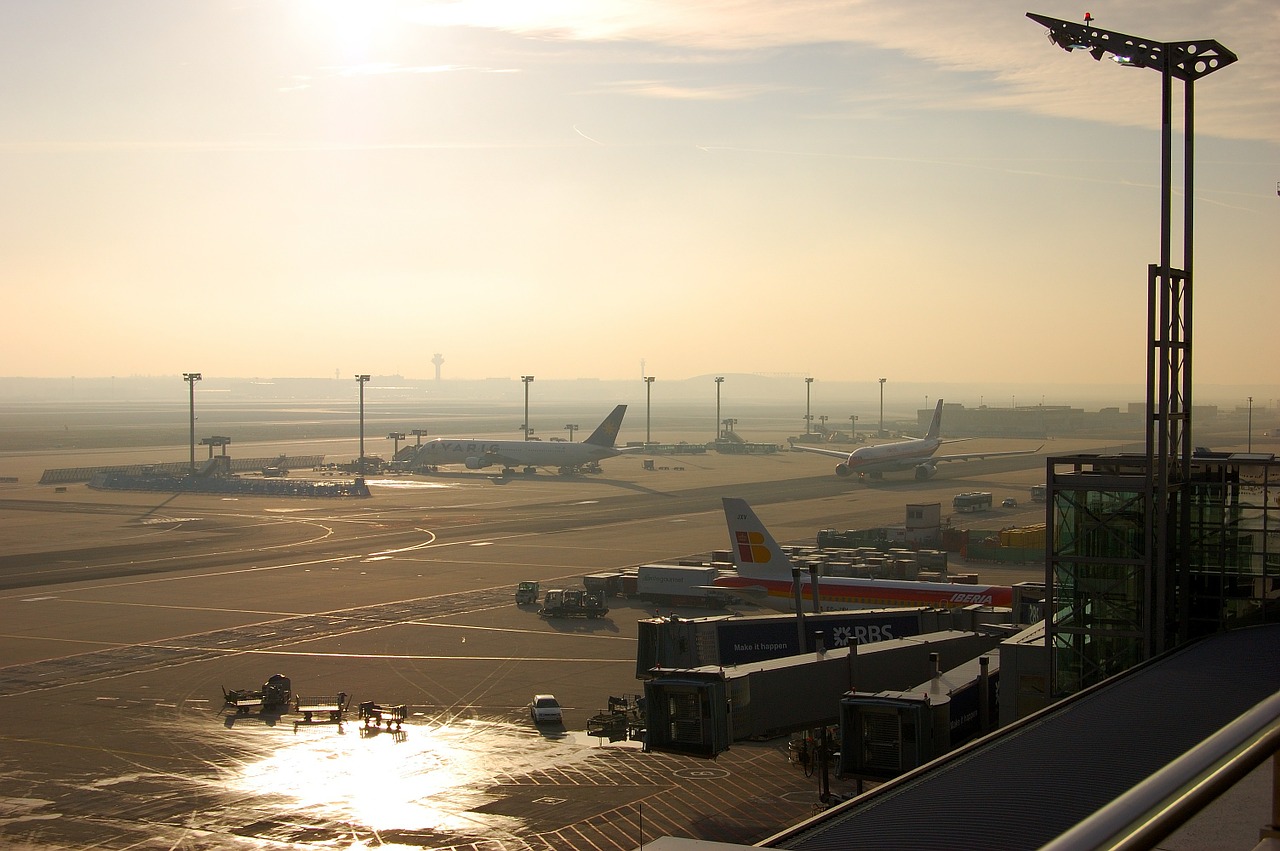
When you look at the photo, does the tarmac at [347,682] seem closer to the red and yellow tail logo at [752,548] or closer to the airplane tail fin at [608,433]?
the red and yellow tail logo at [752,548]

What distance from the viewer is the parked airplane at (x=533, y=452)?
470 feet

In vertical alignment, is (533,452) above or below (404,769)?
above

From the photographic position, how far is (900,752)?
91.4ft

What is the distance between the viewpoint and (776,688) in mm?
33781

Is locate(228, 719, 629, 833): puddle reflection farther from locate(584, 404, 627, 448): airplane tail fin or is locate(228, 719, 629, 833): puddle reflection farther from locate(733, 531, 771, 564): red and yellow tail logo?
locate(584, 404, 627, 448): airplane tail fin

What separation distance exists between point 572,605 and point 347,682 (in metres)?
15.8

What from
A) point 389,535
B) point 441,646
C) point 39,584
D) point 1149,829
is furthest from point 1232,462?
point 389,535

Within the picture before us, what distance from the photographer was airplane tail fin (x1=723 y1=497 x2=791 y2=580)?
55.1 m

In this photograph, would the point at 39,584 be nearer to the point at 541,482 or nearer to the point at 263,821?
the point at 263,821

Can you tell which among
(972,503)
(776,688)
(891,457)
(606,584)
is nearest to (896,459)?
(891,457)

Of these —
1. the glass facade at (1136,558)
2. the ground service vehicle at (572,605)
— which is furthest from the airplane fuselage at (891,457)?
the glass facade at (1136,558)

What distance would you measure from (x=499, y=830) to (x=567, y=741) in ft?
26.4

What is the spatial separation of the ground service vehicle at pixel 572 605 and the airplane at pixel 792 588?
6.81 metres

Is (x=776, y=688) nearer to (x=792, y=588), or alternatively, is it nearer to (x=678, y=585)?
(x=792, y=588)
